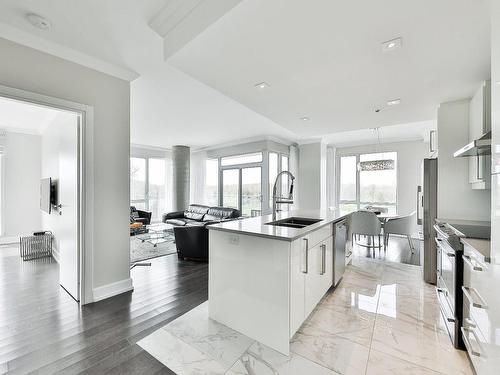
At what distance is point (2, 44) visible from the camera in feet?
6.44

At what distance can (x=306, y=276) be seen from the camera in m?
1.99

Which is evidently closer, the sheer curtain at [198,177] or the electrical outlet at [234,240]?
the electrical outlet at [234,240]

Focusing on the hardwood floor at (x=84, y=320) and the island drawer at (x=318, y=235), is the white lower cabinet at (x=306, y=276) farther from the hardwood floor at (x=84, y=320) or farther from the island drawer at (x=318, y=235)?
the hardwood floor at (x=84, y=320)

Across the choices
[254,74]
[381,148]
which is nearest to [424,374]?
[254,74]

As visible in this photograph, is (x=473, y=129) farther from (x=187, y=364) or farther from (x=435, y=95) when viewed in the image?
(x=187, y=364)

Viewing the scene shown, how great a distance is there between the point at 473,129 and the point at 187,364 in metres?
3.70

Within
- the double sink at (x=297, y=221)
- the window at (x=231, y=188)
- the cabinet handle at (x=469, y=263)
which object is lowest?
the cabinet handle at (x=469, y=263)

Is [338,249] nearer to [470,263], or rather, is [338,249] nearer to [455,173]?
[470,263]

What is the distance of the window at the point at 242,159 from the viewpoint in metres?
6.72

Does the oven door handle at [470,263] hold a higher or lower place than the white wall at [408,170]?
lower

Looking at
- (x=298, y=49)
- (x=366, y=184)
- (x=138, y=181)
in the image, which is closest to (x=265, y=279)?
(x=298, y=49)

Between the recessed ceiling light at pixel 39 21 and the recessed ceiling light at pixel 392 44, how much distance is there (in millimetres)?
2735

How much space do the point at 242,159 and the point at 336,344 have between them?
5806 millimetres

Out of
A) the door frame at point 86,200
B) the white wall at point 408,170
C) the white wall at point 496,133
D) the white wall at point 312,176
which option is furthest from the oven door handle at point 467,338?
the white wall at point 408,170
